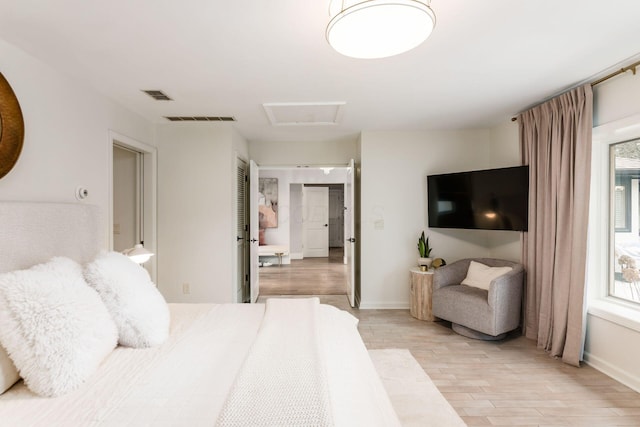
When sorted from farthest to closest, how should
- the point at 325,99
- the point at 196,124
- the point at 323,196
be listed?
the point at 323,196, the point at 196,124, the point at 325,99

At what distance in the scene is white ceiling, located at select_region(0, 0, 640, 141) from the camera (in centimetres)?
159

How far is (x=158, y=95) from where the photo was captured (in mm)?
2750

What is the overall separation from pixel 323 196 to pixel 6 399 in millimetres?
7751

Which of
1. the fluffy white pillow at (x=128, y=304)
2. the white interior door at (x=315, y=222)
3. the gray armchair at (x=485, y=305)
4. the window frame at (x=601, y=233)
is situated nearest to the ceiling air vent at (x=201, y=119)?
the fluffy white pillow at (x=128, y=304)

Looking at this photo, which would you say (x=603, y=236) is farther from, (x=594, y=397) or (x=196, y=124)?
(x=196, y=124)

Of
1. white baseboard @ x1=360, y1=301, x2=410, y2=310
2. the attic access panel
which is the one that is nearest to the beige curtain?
white baseboard @ x1=360, y1=301, x2=410, y2=310

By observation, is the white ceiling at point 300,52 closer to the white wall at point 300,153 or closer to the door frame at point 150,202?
the door frame at point 150,202

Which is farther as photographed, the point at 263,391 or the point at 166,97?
the point at 166,97

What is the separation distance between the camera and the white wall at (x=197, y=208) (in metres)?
3.61

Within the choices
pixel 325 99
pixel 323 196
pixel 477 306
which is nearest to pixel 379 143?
pixel 325 99

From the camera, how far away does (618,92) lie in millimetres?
2318

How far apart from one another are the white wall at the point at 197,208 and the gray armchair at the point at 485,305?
2476 mm

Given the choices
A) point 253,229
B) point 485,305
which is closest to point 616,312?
point 485,305

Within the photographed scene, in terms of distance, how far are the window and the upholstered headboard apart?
4211mm
